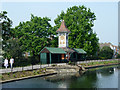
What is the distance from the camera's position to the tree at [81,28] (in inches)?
2394

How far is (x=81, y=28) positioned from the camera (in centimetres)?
6134

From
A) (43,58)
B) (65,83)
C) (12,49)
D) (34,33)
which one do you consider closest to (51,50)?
(43,58)

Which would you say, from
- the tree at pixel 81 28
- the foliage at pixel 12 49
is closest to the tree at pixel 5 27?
the foliage at pixel 12 49

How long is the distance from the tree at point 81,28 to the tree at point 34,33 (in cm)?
711

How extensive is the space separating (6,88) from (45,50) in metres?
27.2

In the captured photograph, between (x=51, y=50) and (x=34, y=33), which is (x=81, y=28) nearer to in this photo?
(x=34, y=33)

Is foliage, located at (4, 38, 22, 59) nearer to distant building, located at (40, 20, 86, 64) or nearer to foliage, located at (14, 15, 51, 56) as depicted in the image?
distant building, located at (40, 20, 86, 64)

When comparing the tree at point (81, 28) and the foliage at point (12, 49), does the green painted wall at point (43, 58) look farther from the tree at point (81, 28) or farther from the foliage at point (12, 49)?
the tree at point (81, 28)

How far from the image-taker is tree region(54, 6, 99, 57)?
200ft

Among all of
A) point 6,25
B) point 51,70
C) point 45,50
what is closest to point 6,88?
point 51,70

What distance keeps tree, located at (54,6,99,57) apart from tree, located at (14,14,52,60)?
711 cm

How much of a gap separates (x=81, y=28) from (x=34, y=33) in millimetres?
14669

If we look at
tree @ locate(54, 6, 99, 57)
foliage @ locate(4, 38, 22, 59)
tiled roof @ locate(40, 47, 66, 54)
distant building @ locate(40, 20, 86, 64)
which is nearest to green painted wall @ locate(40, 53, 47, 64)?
distant building @ locate(40, 20, 86, 64)

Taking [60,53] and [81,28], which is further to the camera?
[81,28]
